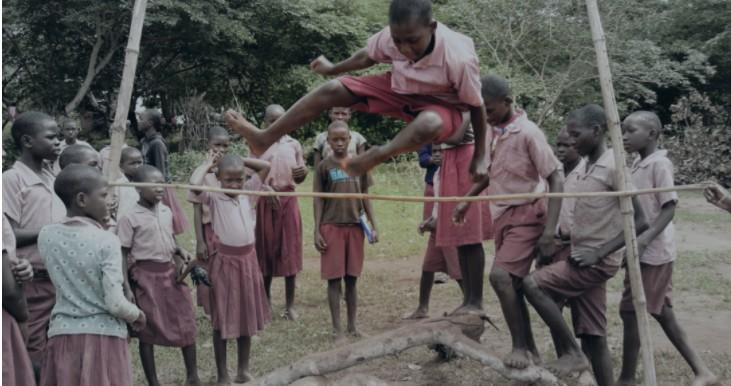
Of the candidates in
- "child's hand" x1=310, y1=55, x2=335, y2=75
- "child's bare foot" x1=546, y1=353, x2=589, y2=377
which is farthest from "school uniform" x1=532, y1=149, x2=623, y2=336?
"child's hand" x1=310, y1=55, x2=335, y2=75

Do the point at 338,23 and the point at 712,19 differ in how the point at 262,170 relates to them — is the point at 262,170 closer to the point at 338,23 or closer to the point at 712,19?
the point at 338,23

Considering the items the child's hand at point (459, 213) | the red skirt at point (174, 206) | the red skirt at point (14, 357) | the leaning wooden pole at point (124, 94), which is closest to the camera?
the red skirt at point (14, 357)

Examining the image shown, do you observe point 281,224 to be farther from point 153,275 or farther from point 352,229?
point 153,275

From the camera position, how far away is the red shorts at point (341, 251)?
6.04 meters

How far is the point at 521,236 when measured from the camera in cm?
446

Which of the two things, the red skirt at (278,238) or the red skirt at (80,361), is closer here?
the red skirt at (80,361)

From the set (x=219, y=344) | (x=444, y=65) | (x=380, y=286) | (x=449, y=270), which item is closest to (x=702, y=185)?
(x=444, y=65)

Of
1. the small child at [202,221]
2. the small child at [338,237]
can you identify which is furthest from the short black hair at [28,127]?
the small child at [338,237]

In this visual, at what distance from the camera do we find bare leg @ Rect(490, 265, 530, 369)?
14.4 feet

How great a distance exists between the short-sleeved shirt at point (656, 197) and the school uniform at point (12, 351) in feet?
10.7

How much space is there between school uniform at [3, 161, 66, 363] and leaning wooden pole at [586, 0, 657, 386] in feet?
9.25

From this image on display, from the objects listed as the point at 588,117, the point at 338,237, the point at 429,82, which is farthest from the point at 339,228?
the point at 429,82

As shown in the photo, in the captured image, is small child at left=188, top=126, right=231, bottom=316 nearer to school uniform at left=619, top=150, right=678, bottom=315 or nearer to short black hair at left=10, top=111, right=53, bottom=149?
short black hair at left=10, top=111, right=53, bottom=149

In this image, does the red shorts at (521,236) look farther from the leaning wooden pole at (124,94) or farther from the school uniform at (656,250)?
the leaning wooden pole at (124,94)
